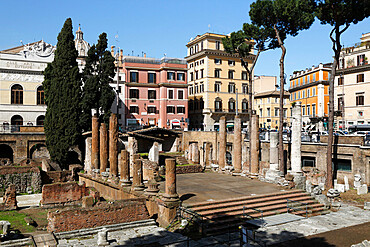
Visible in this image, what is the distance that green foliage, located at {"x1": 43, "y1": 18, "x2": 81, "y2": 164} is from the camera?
34.5 m

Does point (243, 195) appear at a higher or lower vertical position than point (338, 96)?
lower

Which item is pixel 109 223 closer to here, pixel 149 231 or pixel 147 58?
pixel 149 231

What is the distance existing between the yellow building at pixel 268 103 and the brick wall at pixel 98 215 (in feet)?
146

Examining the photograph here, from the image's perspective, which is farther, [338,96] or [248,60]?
[248,60]

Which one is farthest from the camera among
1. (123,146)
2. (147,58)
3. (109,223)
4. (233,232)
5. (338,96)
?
(147,58)

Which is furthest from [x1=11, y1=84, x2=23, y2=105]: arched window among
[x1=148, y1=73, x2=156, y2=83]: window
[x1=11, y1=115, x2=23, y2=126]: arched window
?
[x1=148, y1=73, x2=156, y2=83]: window

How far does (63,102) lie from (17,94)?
1114 centimetres

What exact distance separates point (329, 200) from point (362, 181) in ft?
25.6

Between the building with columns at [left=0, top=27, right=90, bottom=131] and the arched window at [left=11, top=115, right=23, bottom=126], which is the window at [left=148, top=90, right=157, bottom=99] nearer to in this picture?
the building with columns at [left=0, top=27, right=90, bottom=131]

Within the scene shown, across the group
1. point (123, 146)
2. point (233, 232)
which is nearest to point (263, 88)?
point (123, 146)

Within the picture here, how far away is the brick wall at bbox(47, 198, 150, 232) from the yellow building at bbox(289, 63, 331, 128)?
4112 cm

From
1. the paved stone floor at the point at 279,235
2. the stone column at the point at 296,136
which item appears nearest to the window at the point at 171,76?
the stone column at the point at 296,136

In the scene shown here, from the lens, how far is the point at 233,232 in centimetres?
1414

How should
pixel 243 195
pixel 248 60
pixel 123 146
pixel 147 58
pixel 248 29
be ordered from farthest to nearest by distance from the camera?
pixel 248 60 → pixel 147 58 → pixel 123 146 → pixel 248 29 → pixel 243 195
